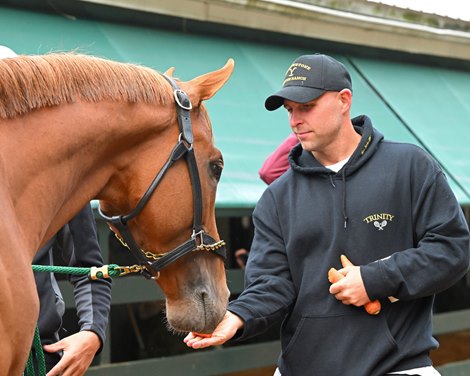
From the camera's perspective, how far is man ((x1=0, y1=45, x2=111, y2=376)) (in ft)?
10.5

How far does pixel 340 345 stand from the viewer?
326 centimetres

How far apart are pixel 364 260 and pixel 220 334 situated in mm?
607

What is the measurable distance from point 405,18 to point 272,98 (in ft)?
15.6

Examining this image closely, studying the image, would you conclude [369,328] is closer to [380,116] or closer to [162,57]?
[162,57]

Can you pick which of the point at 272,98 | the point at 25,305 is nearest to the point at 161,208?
the point at 25,305

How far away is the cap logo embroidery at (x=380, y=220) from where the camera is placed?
10.8ft

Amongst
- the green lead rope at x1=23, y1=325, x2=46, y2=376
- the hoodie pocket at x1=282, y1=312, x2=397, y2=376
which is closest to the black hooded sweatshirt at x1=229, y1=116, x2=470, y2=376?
the hoodie pocket at x1=282, y1=312, x2=397, y2=376

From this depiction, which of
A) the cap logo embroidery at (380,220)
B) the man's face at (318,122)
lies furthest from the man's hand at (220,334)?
the man's face at (318,122)

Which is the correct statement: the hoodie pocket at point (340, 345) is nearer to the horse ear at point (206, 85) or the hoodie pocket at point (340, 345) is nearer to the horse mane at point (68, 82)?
the horse ear at point (206, 85)

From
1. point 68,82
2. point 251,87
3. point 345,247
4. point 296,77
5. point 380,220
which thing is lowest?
point 251,87

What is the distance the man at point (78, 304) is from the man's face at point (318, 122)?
0.89 m

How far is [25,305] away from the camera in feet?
8.29

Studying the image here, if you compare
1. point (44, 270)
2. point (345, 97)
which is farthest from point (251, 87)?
point (44, 270)

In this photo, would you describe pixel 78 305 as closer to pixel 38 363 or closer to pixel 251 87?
pixel 38 363
